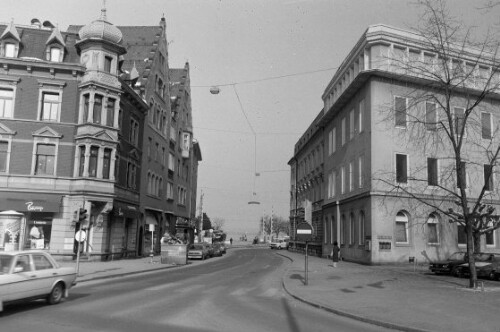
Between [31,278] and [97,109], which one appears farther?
[97,109]

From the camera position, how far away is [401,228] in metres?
34.3

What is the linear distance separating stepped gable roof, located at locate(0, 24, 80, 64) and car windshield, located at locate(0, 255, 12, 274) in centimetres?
2377

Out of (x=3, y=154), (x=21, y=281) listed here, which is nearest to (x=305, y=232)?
(x=21, y=281)

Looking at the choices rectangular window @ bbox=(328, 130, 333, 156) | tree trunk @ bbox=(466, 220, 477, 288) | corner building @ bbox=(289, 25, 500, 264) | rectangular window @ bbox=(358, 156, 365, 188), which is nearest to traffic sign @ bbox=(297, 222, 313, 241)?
tree trunk @ bbox=(466, 220, 477, 288)

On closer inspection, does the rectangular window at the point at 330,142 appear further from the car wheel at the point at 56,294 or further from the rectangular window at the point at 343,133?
the car wheel at the point at 56,294

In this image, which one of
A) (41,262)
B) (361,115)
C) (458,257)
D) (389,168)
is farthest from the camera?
(361,115)

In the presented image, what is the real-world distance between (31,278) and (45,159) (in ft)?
69.8

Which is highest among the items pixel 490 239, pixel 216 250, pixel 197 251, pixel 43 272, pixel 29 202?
pixel 29 202

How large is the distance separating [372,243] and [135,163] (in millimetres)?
19163

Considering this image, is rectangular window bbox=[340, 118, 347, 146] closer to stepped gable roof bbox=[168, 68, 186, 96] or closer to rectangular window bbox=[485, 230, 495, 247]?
rectangular window bbox=[485, 230, 495, 247]

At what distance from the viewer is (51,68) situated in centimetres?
3094

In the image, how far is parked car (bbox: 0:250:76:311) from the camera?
10.6m

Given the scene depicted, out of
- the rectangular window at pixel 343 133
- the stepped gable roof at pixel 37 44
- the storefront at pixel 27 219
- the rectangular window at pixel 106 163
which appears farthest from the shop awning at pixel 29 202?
the rectangular window at pixel 343 133

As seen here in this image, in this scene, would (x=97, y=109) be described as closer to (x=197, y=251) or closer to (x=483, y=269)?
(x=197, y=251)
